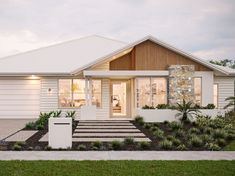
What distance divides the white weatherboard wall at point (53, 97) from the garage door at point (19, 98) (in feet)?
2.02

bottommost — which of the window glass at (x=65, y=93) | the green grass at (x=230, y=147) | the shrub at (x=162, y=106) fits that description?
the green grass at (x=230, y=147)

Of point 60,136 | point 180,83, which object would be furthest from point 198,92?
Answer: point 60,136

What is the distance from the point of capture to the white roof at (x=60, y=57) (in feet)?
70.1

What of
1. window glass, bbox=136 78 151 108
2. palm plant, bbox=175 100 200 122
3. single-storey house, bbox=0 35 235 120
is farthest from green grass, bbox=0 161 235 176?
window glass, bbox=136 78 151 108

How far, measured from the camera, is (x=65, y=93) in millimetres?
21672

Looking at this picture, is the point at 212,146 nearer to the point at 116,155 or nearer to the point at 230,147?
the point at 230,147

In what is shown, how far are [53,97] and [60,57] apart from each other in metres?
4.08

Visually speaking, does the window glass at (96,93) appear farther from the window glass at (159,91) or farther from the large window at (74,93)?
the window glass at (159,91)

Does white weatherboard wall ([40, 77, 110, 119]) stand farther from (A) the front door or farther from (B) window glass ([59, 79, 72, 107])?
(A) the front door

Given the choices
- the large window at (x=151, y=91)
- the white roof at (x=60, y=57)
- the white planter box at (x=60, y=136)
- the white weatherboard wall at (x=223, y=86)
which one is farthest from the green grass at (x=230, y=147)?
the white weatherboard wall at (x=223, y=86)

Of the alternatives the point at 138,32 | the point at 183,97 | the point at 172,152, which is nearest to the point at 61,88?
the point at 183,97

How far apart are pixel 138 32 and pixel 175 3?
64.8 ft

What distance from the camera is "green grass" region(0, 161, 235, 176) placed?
7.18m

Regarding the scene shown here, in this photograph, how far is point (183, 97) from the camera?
20.2m
